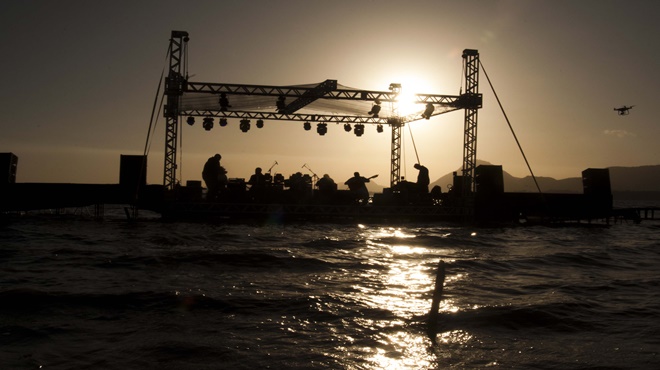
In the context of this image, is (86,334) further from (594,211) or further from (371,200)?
(594,211)

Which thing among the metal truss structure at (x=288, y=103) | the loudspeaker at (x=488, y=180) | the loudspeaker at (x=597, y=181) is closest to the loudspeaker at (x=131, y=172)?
the metal truss structure at (x=288, y=103)

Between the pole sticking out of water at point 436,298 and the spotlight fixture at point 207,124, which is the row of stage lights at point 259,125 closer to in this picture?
the spotlight fixture at point 207,124

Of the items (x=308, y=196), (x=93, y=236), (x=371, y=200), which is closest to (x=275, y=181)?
(x=308, y=196)

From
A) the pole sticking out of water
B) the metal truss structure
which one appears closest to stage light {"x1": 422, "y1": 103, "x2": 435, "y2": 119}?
the metal truss structure

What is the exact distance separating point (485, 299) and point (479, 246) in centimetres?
782

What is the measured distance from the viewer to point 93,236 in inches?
647

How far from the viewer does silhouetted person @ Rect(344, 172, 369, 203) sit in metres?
24.0

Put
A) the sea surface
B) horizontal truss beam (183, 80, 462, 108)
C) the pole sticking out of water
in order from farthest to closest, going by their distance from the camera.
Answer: horizontal truss beam (183, 80, 462, 108) < the pole sticking out of water < the sea surface

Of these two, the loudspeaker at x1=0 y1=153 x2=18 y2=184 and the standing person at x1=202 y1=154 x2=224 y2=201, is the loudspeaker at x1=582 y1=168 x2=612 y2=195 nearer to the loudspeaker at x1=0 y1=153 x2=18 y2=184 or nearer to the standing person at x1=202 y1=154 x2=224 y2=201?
the standing person at x1=202 y1=154 x2=224 y2=201

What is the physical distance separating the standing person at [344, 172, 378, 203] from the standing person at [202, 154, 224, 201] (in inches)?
224

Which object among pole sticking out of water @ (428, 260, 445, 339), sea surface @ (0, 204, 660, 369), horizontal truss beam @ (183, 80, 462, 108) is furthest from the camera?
horizontal truss beam @ (183, 80, 462, 108)

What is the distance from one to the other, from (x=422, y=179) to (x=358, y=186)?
320cm

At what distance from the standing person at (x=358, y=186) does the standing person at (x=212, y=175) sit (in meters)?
5.68

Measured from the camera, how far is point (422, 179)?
25141mm
